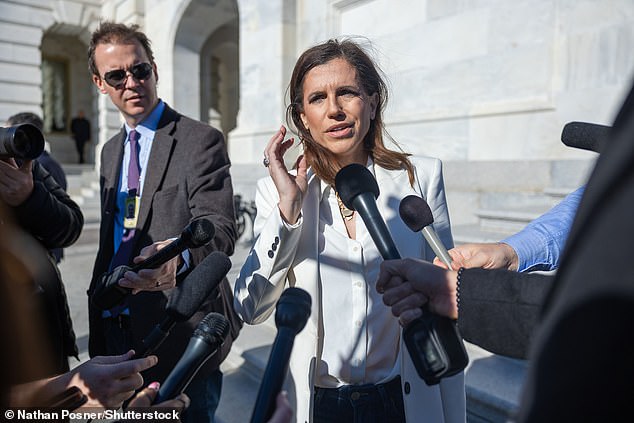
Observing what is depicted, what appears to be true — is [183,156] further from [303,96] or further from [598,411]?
[598,411]

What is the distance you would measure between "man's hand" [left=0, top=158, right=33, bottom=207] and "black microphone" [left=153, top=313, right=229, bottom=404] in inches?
50.7

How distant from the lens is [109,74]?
209 centimetres

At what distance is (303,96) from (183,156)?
2.10 feet

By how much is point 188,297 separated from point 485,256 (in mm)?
924

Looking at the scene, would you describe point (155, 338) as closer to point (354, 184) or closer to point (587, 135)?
point (354, 184)

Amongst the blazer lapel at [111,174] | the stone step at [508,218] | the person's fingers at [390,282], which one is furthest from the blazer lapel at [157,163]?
the stone step at [508,218]

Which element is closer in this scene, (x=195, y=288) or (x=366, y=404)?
(x=195, y=288)

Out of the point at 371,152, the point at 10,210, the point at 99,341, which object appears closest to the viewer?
the point at 10,210

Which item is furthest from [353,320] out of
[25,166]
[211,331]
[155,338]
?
[25,166]

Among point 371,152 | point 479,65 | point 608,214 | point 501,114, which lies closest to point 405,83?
point 479,65

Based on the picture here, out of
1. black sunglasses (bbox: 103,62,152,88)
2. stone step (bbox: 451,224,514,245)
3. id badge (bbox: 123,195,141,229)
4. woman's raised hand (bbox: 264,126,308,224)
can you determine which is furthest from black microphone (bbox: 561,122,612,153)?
stone step (bbox: 451,224,514,245)

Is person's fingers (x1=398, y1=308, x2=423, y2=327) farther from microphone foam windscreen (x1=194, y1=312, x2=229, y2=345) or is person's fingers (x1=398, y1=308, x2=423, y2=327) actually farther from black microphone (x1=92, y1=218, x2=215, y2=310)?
black microphone (x1=92, y1=218, x2=215, y2=310)

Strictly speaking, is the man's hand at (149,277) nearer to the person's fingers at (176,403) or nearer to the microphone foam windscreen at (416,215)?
the person's fingers at (176,403)

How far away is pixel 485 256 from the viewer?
1.45 m
